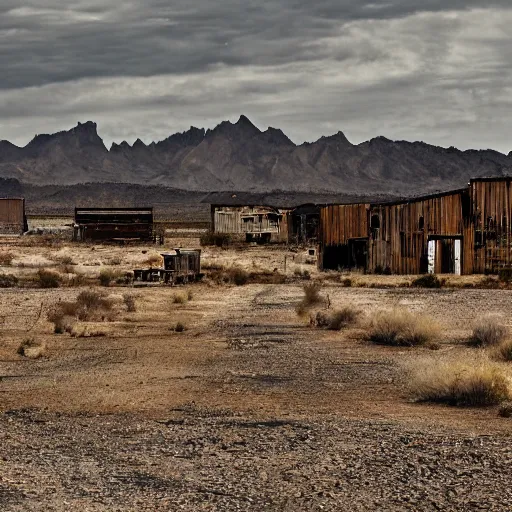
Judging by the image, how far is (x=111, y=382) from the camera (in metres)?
16.9

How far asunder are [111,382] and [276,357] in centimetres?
400

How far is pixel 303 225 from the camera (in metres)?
79.1

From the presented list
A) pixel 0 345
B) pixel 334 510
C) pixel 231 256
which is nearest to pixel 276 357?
pixel 0 345

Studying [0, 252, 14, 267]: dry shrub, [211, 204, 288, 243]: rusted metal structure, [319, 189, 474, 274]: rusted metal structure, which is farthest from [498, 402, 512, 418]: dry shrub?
[211, 204, 288, 243]: rusted metal structure

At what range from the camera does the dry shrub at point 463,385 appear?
46.5 feet

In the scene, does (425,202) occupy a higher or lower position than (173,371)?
higher

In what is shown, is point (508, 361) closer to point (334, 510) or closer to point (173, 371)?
point (173, 371)

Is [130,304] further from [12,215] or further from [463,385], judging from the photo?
[12,215]

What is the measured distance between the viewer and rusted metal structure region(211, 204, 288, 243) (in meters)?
79.4

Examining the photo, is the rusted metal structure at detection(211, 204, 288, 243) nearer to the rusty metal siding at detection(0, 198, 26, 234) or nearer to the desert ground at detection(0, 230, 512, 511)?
the rusty metal siding at detection(0, 198, 26, 234)

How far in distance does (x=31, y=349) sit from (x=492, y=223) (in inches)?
1068

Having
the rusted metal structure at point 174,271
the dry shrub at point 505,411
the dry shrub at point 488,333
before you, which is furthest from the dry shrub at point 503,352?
the rusted metal structure at point 174,271

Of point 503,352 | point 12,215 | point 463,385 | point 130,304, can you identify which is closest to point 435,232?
point 130,304

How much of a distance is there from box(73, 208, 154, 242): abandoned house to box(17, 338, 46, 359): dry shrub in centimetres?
5750
